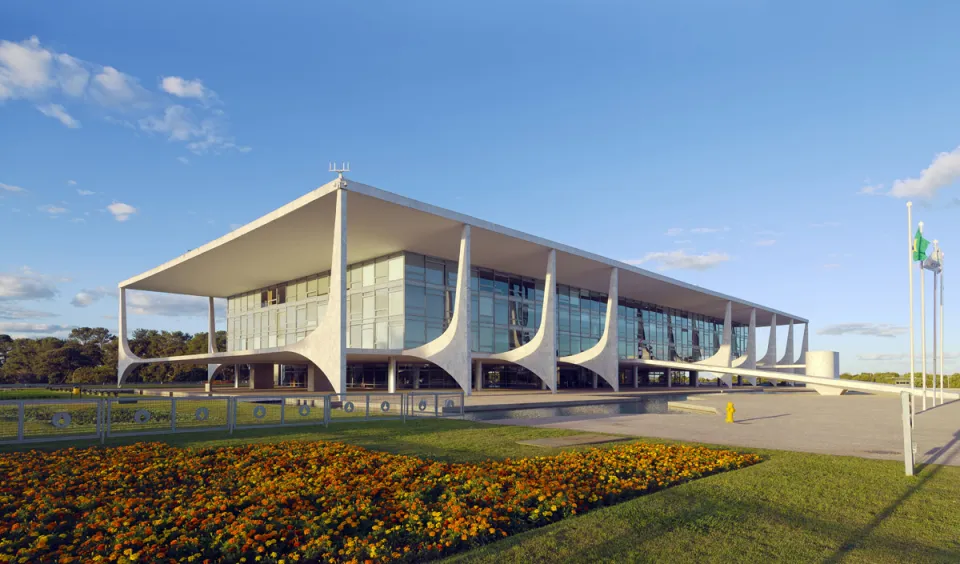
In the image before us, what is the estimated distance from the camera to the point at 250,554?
562 cm

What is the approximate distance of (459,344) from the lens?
34.3 metres

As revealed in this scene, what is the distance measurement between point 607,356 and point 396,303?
60.9 feet

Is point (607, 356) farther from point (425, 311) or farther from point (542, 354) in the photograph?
point (425, 311)

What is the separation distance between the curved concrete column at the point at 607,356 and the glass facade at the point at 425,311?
4.89m

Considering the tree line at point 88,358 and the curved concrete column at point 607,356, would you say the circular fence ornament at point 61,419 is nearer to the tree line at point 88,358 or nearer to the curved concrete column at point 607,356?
the curved concrete column at point 607,356

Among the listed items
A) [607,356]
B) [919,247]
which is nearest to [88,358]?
[607,356]

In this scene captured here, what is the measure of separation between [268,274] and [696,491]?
44.9m

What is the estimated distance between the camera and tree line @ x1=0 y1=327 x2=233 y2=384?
2822 inches

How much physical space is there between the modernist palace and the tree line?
72.5 ft

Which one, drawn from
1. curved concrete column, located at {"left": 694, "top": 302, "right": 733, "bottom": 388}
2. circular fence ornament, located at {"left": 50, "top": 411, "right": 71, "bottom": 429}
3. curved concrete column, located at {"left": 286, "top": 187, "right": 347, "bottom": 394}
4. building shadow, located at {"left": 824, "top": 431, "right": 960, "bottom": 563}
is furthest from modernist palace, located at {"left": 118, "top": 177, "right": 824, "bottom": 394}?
building shadow, located at {"left": 824, "top": 431, "right": 960, "bottom": 563}

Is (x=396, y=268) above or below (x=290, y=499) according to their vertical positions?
above

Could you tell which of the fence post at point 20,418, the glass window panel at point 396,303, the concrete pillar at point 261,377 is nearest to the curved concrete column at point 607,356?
the glass window panel at point 396,303

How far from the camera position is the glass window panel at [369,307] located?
134 ft

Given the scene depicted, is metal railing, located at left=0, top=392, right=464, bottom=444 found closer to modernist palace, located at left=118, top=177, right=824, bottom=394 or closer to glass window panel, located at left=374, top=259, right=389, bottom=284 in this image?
modernist palace, located at left=118, top=177, right=824, bottom=394
